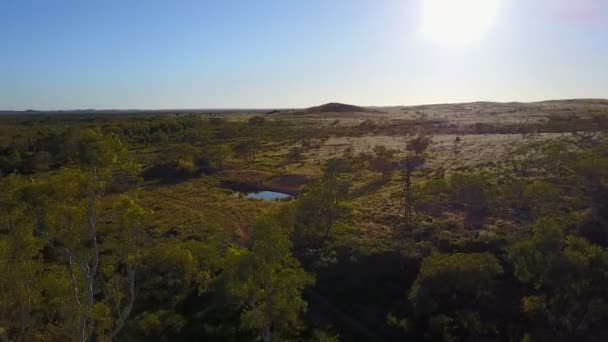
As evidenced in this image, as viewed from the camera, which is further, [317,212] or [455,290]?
[317,212]

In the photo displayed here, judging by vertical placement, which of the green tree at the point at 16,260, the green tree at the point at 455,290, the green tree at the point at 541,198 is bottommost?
the green tree at the point at 455,290

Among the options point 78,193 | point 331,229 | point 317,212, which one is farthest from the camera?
point 331,229

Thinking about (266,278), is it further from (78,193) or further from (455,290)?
(455,290)

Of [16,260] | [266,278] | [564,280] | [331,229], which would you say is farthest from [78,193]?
[331,229]

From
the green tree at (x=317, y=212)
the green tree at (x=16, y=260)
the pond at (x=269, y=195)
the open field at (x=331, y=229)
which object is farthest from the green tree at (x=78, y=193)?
the pond at (x=269, y=195)

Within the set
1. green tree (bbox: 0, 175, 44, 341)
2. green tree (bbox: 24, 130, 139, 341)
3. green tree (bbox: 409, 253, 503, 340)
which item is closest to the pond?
green tree (bbox: 409, 253, 503, 340)

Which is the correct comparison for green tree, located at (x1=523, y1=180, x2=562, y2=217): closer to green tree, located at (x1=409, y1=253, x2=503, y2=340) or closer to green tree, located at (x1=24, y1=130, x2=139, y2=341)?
green tree, located at (x1=409, y1=253, x2=503, y2=340)

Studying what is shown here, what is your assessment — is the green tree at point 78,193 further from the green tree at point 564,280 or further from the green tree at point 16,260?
the green tree at point 564,280
